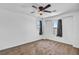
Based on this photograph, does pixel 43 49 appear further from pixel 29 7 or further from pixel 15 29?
pixel 29 7

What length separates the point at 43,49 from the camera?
5.56 feet

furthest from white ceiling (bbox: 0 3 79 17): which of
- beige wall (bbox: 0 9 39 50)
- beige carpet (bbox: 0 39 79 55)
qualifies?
beige carpet (bbox: 0 39 79 55)

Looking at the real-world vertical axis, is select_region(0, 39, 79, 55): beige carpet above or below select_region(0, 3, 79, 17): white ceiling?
below

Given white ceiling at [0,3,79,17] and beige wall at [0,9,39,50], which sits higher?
white ceiling at [0,3,79,17]

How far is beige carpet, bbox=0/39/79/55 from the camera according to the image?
64.1 inches

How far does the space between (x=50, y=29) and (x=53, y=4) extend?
1.55 ft

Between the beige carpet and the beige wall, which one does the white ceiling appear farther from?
the beige carpet

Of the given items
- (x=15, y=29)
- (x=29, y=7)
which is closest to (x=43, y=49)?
(x=15, y=29)

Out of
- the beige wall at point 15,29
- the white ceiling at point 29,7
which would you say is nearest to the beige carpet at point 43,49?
the beige wall at point 15,29

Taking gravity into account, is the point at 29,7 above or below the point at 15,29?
above

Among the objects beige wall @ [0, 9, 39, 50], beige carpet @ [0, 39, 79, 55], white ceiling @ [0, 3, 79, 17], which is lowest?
beige carpet @ [0, 39, 79, 55]

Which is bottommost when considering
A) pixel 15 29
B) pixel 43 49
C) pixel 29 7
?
pixel 43 49

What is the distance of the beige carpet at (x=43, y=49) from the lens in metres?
1.63

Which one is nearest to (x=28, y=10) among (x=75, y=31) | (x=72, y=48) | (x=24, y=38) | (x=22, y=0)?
(x=22, y=0)
